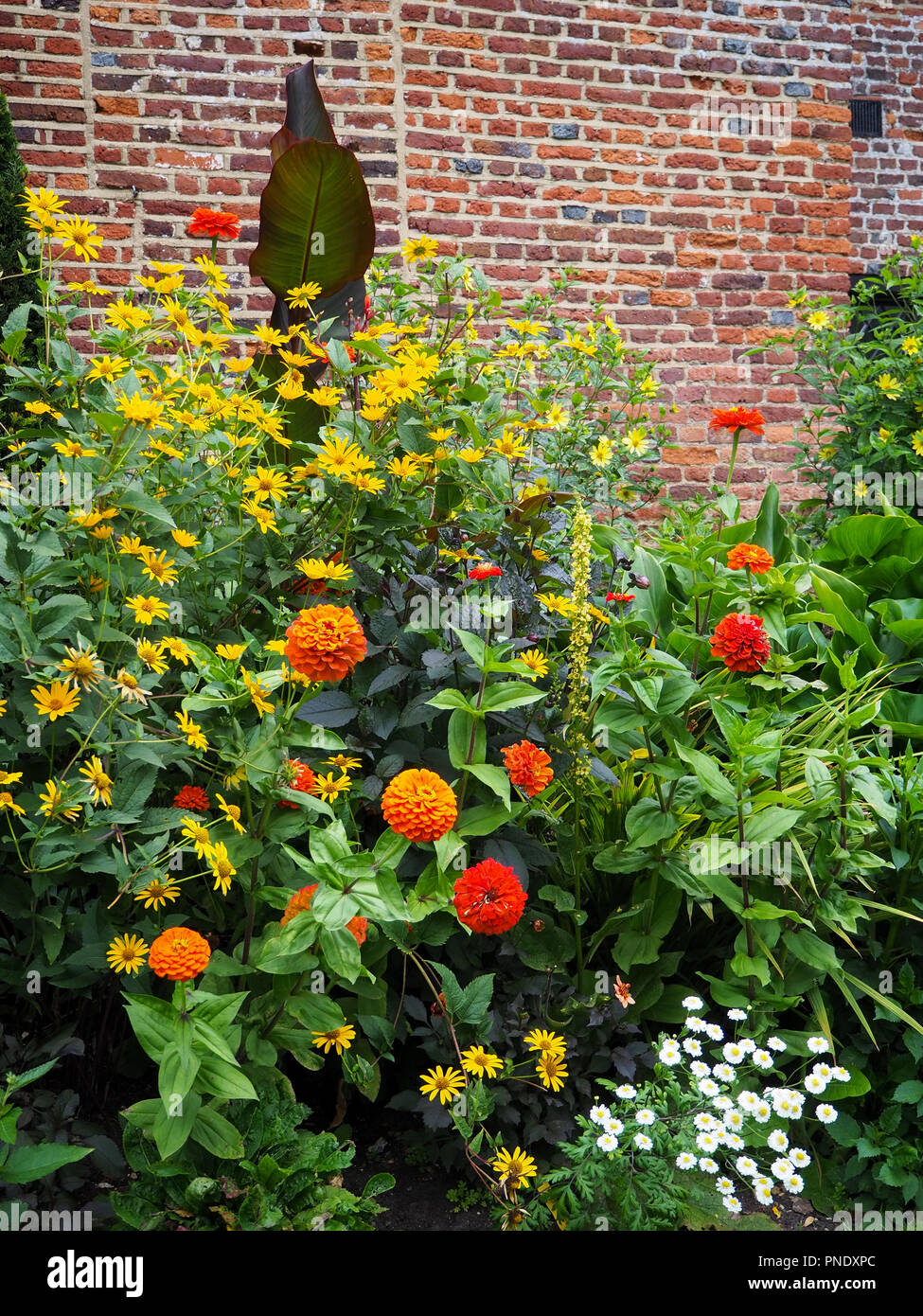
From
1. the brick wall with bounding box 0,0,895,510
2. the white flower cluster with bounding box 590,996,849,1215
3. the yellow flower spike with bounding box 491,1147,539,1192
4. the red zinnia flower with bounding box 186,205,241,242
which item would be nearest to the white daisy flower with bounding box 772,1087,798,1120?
the white flower cluster with bounding box 590,996,849,1215

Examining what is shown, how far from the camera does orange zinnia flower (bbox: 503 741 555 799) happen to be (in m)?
1.44

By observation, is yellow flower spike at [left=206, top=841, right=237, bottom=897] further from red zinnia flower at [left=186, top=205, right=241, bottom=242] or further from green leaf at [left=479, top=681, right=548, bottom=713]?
red zinnia flower at [left=186, top=205, right=241, bottom=242]

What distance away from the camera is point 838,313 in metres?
3.61

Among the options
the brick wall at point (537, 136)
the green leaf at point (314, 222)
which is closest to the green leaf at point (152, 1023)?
the green leaf at point (314, 222)

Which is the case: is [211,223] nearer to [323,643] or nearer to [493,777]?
[323,643]

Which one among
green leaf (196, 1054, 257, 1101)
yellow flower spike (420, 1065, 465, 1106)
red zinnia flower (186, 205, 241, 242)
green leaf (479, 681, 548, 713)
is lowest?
yellow flower spike (420, 1065, 465, 1106)

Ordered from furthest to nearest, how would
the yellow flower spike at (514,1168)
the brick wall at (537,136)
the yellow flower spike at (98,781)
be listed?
the brick wall at (537,136), the yellow flower spike at (514,1168), the yellow flower spike at (98,781)

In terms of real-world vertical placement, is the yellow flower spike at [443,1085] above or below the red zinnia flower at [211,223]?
below

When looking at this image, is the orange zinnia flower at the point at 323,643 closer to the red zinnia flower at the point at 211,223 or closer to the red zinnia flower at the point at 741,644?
the red zinnia flower at the point at 741,644

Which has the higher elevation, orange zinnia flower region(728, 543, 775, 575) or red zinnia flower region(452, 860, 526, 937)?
orange zinnia flower region(728, 543, 775, 575)

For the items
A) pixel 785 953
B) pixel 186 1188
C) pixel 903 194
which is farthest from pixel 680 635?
pixel 903 194

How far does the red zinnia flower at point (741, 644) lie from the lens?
5.34 feet

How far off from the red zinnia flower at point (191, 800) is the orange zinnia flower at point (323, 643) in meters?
0.30

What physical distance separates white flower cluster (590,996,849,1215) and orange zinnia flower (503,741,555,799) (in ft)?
1.30
